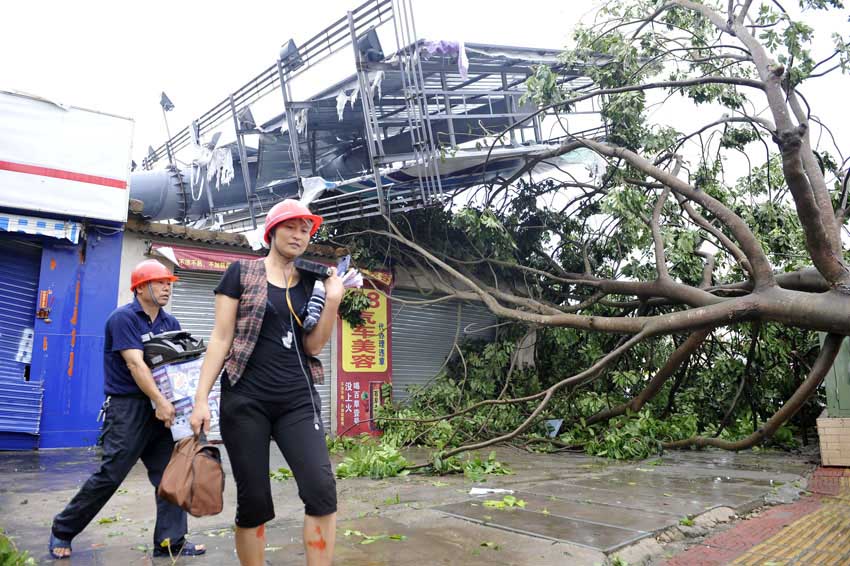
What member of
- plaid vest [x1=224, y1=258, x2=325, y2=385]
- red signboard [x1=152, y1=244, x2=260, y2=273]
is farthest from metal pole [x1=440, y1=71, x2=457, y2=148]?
plaid vest [x1=224, y1=258, x2=325, y2=385]

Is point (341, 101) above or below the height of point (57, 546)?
above

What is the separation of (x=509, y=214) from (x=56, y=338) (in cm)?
739

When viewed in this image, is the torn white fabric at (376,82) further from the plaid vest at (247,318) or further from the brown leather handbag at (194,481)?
the brown leather handbag at (194,481)

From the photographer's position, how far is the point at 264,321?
8.72 ft

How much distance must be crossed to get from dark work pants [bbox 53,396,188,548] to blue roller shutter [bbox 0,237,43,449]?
536cm

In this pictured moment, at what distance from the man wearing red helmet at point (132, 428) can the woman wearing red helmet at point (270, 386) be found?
3.28 ft

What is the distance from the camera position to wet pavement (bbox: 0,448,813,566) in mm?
3459

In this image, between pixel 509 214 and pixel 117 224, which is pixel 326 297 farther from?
pixel 509 214

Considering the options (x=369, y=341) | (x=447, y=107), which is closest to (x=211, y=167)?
(x=369, y=341)

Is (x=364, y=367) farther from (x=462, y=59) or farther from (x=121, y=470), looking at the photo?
(x=121, y=470)

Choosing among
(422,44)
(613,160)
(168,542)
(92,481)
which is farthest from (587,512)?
(422,44)

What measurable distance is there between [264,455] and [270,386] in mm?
288

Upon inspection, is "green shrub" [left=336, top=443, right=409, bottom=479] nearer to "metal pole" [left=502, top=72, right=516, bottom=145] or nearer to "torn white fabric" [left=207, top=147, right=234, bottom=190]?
"metal pole" [left=502, top=72, right=516, bottom=145]

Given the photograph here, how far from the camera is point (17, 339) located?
7.91m
